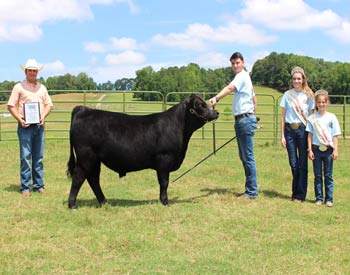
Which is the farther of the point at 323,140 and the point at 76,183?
the point at 323,140

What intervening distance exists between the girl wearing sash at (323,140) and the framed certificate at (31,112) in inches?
160

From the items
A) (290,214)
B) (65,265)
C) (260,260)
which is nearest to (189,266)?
(260,260)

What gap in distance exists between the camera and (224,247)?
4.70m

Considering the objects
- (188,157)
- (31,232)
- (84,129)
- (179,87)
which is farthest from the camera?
(179,87)

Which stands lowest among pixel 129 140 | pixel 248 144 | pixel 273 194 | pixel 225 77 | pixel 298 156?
pixel 273 194

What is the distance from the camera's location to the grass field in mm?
4184

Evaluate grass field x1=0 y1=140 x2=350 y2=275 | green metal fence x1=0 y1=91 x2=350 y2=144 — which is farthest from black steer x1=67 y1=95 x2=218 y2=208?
green metal fence x1=0 y1=91 x2=350 y2=144

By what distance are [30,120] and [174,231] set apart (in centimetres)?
314

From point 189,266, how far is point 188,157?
7.97 meters

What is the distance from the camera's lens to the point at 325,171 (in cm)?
666

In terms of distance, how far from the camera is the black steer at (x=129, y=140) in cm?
609

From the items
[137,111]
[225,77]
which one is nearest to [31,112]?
[137,111]

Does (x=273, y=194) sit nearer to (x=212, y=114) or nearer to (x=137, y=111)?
(x=212, y=114)

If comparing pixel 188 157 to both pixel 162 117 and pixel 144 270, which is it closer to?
pixel 162 117
